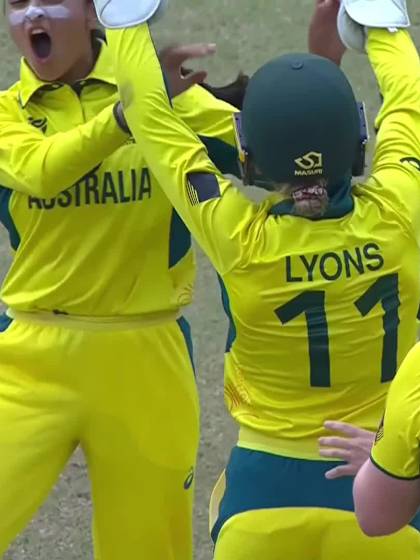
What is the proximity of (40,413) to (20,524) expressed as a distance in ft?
1.02

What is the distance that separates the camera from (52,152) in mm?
3727

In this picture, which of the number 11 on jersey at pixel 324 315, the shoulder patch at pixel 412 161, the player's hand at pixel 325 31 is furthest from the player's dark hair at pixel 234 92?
the number 11 on jersey at pixel 324 315

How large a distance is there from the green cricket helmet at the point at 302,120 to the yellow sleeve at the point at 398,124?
0.13 m

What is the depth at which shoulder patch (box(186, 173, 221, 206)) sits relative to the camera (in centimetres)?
329

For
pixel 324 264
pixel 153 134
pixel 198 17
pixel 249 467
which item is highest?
pixel 153 134

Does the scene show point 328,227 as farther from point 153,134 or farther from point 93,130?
point 93,130

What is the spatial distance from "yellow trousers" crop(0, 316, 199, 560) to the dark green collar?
0.91m

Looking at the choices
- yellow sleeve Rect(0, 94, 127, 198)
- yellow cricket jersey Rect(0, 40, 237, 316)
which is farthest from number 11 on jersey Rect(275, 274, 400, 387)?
yellow cricket jersey Rect(0, 40, 237, 316)

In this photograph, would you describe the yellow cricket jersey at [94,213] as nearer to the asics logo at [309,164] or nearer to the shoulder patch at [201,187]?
the shoulder patch at [201,187]

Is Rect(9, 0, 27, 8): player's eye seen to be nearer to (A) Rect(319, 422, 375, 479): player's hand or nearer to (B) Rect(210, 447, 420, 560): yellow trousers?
(B) Rect(210, 447, 420, 560): yellow trousers

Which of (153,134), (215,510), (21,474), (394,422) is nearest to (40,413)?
(21,474)

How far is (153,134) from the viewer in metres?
3.37

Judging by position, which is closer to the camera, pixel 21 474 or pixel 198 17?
pixel 21 474

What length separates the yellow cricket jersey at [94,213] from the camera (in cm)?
394
